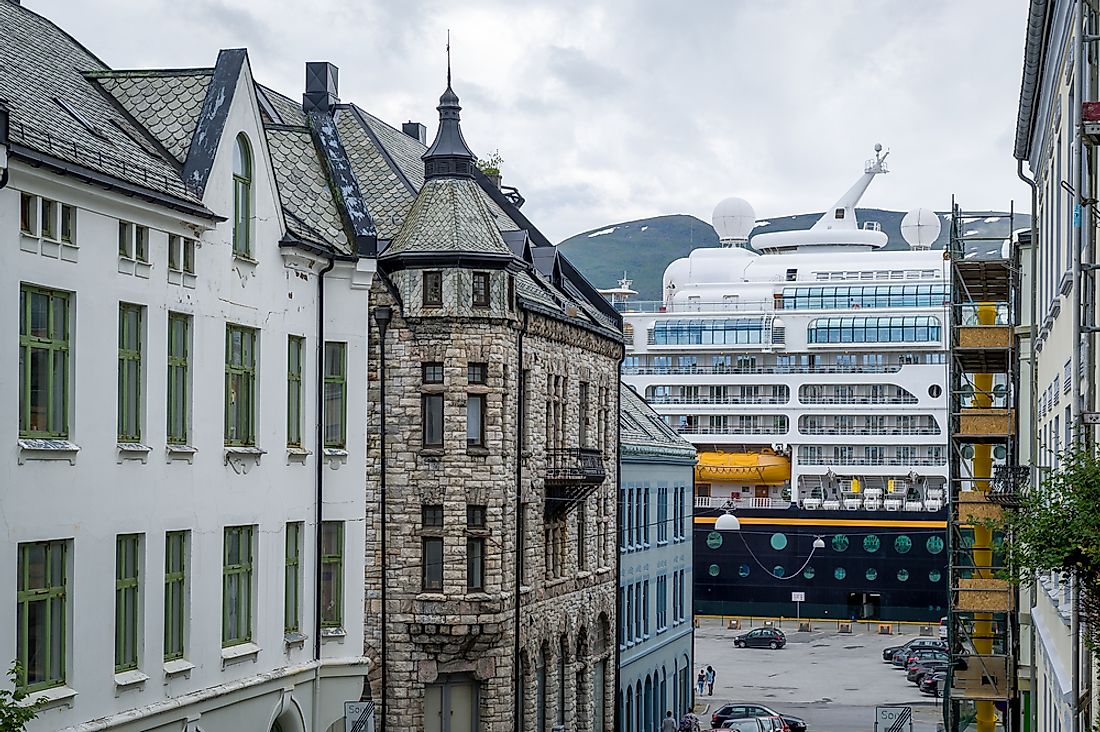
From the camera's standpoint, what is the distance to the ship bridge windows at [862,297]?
94500 millimetres

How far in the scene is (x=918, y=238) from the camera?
10675 centimetres

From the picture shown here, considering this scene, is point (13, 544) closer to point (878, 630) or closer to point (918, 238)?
point (878, 630)

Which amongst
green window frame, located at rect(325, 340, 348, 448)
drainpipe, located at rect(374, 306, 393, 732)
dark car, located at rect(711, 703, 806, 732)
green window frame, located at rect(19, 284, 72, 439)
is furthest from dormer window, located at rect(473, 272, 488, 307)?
dark car, located at rect(711, 703, 806, 732)

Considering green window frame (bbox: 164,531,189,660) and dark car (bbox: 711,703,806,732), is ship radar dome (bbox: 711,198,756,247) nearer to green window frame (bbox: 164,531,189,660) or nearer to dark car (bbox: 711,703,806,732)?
dark car (bbox: 711,703,806,732)

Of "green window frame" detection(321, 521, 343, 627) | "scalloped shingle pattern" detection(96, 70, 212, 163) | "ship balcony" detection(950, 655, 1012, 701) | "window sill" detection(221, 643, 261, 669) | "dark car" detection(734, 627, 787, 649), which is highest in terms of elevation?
"scalloped shingle pattern" detection(96, 70, 212, 163)

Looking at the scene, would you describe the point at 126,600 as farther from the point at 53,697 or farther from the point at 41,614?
the point at 53,697

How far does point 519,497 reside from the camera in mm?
35188

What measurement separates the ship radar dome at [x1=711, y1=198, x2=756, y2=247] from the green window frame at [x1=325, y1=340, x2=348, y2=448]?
278ft

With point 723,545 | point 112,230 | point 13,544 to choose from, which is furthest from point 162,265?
point 723,545

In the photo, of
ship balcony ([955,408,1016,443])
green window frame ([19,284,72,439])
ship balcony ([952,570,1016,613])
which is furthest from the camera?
ship balcony ([955,408,1016,443])

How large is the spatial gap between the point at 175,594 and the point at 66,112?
600cm

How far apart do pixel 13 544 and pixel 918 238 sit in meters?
92.7

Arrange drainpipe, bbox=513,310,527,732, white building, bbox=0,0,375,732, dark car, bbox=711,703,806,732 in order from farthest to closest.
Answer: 1. dark car, bbox=711,703,806,732
2. drainpipe, bbox=513,310,527,732
3. white building, bbox=0,0,375,732

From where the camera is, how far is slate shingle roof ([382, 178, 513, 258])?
33562 mm
